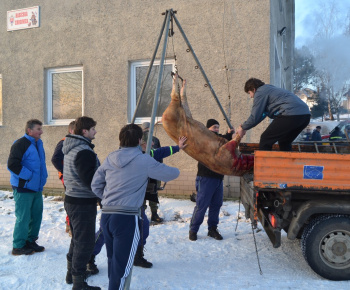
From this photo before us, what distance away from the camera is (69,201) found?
3371 mm

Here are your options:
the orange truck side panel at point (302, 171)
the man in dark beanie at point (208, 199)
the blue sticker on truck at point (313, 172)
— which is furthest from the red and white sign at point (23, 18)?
the blue sticker on truck at point (313, 172)

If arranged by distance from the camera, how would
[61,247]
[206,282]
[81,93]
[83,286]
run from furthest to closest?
[81,93]
[61,247]
[206,282]
[83,286]

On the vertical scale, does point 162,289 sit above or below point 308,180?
below

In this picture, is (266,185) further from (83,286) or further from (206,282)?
(83,286)

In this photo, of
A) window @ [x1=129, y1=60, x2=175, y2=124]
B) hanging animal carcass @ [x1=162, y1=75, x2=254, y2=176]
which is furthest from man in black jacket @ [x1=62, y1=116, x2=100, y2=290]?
window @ [x1=129, y1=60, x2=175, y2=124]

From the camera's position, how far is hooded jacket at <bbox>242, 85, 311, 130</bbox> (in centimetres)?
393

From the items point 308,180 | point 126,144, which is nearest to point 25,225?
point 126,144

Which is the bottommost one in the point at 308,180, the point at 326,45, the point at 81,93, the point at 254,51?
the point at 308,180

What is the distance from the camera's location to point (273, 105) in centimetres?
404

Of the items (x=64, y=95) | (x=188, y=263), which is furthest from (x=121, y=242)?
(x=64, y=95)

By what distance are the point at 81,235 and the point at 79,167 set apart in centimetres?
70

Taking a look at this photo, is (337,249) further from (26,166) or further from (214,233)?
(26,166)

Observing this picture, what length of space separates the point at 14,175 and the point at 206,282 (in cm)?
289

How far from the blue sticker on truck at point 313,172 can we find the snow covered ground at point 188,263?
1.15m
